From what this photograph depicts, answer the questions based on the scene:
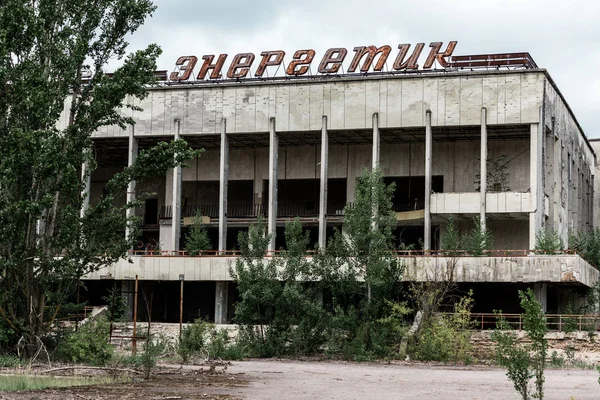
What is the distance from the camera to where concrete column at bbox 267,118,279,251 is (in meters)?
58.9

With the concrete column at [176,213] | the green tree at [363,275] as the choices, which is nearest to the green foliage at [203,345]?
the green tree at [363,275]

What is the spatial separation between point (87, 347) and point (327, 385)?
9357mm

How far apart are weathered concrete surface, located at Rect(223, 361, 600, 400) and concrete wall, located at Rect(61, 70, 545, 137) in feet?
79.3

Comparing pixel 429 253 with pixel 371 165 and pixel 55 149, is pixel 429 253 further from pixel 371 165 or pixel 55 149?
pixel 55 149

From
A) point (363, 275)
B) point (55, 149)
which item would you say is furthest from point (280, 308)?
point (55, 149)

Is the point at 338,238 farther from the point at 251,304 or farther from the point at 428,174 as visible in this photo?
the point at 428,174

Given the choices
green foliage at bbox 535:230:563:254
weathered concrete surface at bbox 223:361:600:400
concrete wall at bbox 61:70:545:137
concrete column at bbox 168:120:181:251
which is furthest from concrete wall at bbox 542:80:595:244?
weathered concrete surface at bbox 223:361:600:400

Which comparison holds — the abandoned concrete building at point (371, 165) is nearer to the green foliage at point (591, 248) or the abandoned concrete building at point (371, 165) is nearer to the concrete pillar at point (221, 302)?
the concrete pillar at point (221, 302)

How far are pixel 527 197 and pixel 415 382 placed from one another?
31.0 meters

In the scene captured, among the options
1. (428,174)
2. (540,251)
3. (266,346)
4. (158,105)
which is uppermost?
(158,105)

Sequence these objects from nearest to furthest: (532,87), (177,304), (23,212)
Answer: (23,212) → (532,87) → (177,304)

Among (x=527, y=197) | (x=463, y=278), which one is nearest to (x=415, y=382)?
(x=463, y=278)

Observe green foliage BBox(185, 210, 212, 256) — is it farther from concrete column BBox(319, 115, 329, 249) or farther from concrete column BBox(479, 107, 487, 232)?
concrete column BBox(479, 107, 487, 232)

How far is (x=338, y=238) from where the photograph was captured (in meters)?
39.8
